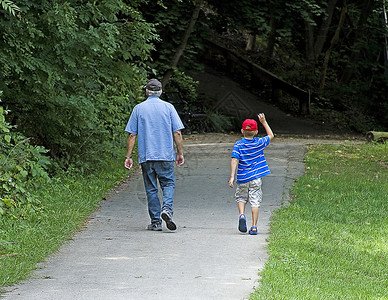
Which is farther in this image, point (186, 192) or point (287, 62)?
point (287, 62)

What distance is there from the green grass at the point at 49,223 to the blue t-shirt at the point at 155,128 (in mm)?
1273

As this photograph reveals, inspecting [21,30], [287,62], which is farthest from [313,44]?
[21,30]

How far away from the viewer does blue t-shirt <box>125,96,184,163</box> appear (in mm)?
8938

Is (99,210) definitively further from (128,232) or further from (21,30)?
(21,30)

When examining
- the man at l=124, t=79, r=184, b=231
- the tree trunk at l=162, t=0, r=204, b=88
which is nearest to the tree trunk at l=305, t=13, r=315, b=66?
the tree trunk at l=162, t=0, r=204, b=88

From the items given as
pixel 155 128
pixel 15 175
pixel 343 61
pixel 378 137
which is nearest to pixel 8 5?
pixel 155 128

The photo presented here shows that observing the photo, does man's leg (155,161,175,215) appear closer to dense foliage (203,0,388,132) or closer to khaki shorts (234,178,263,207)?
khaki shorts (234,178,263,207)

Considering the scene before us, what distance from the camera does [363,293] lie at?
6.10 metres

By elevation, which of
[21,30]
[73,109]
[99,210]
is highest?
[21,30]

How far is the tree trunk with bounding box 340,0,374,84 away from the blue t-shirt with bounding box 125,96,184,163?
2461 centimetres

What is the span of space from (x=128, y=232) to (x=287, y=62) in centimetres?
2826

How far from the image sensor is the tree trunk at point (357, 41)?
32656mm

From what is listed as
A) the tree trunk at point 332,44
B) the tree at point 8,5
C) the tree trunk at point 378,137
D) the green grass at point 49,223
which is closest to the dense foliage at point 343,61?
the tree trunk at point 332,44

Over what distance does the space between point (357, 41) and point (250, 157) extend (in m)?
25.3
